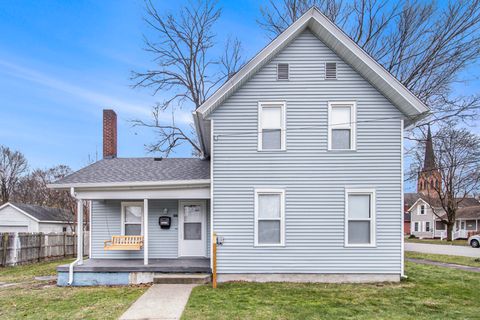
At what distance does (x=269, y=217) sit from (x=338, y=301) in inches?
113

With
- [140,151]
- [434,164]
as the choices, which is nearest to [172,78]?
[140,151]

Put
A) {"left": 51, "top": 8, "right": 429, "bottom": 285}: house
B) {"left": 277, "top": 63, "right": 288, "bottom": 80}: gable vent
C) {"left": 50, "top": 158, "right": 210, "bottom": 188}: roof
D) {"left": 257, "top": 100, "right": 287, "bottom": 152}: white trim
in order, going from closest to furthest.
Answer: {"left": 51, "top": 8, "right": 429, "bottom": 285}: house → {"left": 257, "top": 100, "right": 287, "bottom": 152}: white trim → {"left": 277, "top": 63, "right": 288, "bottom": 80}: gable vent → {"left": 50, "top": 158, "right": 210, "bottom": 188}: roof

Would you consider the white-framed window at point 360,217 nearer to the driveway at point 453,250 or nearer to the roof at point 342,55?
the roof at point 342,55

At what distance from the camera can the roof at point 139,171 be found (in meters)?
10.3

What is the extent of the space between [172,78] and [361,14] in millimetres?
11255

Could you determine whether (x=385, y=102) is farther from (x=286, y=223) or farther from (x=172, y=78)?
(x=172, y=78)

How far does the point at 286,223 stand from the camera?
937 centimetres

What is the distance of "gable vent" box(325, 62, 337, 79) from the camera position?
9.62 meters

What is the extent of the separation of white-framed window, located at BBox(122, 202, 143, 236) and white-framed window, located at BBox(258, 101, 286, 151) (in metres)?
4.86

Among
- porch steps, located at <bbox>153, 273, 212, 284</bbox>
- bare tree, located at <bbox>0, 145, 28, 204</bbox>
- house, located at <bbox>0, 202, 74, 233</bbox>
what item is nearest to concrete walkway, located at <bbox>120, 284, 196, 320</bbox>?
porch steps, located at <bbox>153, 273, 212, 284</bbox>

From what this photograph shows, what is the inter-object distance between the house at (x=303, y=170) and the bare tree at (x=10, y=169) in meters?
41.0

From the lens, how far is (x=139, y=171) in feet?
37.7

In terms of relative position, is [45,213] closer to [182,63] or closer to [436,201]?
[182,63]

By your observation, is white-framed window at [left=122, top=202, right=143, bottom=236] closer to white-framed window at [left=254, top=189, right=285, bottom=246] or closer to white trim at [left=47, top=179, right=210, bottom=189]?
white trim at [left=47, top=179, right=210, bottom=189]
